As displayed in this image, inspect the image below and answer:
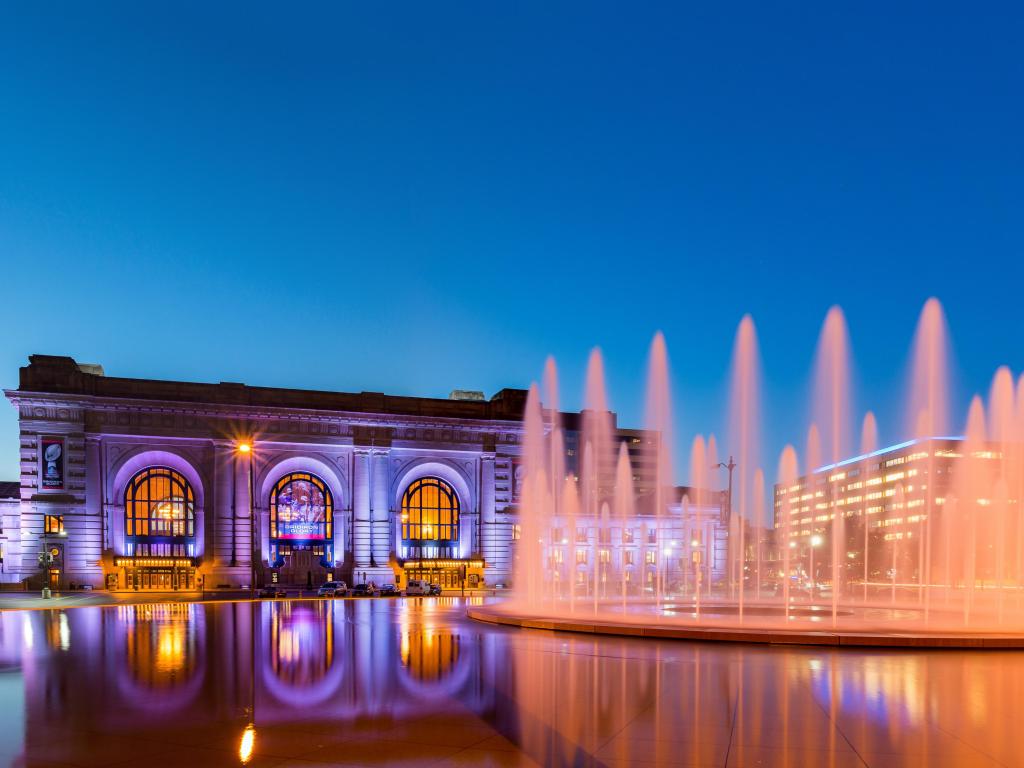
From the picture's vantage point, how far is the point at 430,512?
75.4 metres

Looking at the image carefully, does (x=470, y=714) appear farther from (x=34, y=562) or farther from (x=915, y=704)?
(x=34, y=562)

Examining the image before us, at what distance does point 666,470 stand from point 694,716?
1317 inches

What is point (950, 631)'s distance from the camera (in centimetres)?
2125

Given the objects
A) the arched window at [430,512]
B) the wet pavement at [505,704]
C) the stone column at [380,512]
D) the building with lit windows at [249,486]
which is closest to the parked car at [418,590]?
the stone column at [380,512]

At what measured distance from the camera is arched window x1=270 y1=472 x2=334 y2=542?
7038 centimetres

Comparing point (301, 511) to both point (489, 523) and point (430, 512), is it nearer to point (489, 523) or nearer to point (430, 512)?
point (430, 512)

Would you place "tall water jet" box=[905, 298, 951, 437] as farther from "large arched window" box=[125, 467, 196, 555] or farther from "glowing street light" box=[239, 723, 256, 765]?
"large arched window" box=[125, 467, 196, 555]

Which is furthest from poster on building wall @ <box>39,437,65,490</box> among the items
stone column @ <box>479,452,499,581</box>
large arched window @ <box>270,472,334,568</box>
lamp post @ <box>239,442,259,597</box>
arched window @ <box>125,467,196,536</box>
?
stone column @ <box>479,452,499,581</box>

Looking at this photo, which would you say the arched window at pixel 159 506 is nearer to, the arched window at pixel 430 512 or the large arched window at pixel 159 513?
the large arched window at pixel 159 513

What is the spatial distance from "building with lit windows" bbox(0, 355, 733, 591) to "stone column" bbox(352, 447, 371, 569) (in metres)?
0.12

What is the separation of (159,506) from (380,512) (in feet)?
59.7

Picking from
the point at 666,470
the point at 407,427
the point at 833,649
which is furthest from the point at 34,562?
the point at 833,649

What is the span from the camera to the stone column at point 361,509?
7094cm

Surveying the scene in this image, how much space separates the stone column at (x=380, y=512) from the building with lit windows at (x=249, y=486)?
0.33 ft
